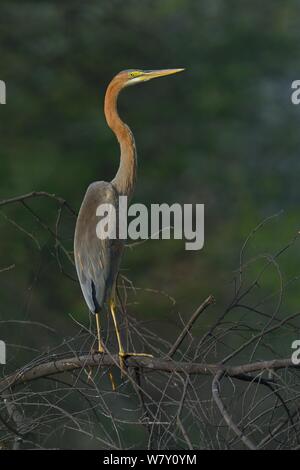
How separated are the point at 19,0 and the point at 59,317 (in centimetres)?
222

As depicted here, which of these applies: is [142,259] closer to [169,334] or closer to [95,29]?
[169,334]

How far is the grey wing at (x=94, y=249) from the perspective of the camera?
225 centimetres

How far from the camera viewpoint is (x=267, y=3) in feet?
23.0

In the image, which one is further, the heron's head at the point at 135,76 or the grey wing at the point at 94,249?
the heron's head at the point at 135,76

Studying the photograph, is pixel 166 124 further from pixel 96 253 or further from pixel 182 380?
pixel 182 380

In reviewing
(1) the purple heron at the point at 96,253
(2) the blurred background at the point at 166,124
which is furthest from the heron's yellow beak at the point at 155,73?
(2) the blurred background at the point at 166,124

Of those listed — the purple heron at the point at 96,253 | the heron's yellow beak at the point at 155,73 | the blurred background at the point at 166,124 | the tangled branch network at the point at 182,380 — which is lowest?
the tangled branch network at the point at 182,380

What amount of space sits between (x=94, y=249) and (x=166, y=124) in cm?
433

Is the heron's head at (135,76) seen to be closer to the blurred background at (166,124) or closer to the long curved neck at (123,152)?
the long curved neck at (123,152)

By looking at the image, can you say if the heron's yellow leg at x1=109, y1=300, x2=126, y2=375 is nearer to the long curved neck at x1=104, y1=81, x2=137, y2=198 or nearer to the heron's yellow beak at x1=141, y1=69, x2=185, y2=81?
the long curved neck at x1=104, y1=81, x2=137, y2=198

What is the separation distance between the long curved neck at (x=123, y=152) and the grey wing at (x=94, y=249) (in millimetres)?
103
